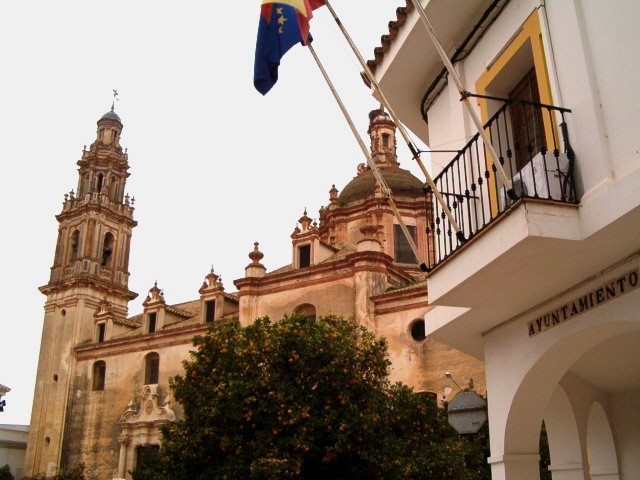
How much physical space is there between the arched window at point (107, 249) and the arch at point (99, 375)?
24.0ft

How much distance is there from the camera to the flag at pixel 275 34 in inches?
264

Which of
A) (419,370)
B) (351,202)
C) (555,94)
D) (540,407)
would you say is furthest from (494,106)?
(351,202)

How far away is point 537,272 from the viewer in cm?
526

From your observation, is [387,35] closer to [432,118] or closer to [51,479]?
[432,118]

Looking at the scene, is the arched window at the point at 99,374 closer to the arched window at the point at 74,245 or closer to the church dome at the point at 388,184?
the arched window at the point at 74,245

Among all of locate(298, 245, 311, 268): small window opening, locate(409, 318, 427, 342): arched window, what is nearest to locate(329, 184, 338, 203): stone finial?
locate(298, 245, 311, 268): small window opening

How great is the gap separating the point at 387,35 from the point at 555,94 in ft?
8.46

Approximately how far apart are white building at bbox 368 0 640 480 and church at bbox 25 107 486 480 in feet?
55.0

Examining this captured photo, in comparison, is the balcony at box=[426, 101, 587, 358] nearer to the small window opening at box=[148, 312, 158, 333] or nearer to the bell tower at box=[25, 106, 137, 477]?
the small window opening at box=[148, 312, 158, 333]

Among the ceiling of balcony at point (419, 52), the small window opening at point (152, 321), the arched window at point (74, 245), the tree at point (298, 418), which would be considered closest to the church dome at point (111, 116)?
the arched window at point (74, 245)

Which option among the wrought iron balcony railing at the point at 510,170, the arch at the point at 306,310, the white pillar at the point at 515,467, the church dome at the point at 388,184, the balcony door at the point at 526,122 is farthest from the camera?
the church dome at the point at 388,184

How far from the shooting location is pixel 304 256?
29.9m

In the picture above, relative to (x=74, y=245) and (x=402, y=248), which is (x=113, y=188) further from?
(x=402, y=248)

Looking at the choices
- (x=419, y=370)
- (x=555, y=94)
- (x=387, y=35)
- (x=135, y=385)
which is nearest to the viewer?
(x=555, y=94)
